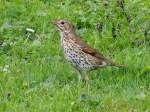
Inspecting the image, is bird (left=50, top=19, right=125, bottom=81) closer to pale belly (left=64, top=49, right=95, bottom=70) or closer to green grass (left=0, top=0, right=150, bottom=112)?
pale belly (left=64, top=49, right=95, bottom=70)

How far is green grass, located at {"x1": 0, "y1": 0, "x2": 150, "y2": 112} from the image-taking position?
349 inches

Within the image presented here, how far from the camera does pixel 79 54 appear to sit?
964 cm

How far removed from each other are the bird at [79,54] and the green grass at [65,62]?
0.17m

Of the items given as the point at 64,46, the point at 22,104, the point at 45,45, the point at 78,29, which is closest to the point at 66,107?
the point at 22,104

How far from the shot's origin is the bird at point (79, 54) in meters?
9.62

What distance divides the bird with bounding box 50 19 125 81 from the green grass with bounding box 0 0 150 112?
0.56 feet

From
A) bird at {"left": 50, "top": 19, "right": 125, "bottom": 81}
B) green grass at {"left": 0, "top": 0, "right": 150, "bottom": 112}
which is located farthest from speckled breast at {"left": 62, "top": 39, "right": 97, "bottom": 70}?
green grass at {"left": 0, "top": 0, "right": 150, "bottom": 112}

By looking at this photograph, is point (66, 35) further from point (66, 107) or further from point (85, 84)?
point (66, 107)

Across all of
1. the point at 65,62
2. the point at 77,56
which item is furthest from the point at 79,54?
the point at 65,62

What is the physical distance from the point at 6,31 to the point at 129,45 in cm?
196

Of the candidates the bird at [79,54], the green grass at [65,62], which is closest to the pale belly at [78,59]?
the bird at [79,54]

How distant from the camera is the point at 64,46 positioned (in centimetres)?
972

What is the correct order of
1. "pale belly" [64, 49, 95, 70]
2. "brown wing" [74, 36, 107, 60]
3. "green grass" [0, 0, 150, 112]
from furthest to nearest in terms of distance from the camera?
"brown wing" [74, 36, 107, 60] < "pale belly" [64, 49, 95, 70] < "green grass" [0, 0, 150, 112]

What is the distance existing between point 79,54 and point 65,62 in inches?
29.4
